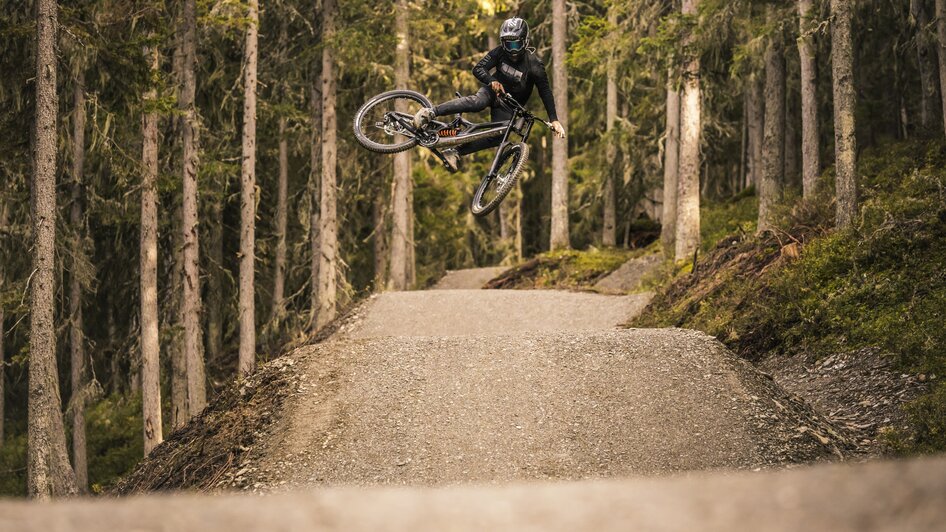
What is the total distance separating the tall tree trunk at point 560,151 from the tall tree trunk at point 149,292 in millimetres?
11340

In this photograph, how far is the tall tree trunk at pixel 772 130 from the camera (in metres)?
20.9

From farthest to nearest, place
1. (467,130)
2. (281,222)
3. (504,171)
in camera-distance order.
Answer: (281,222) → (504,171) → (467,130)

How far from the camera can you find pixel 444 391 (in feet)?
41.2

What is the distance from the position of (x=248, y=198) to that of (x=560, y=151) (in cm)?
944

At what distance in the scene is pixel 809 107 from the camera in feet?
65.1

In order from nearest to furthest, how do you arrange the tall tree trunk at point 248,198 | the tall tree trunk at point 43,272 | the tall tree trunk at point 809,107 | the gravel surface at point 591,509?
the gravel surface at point 591,509 < the tall tree trunk at point 43,272 < the tall tree trunk at point 809,107 < the tall tree trunk at point 248,198

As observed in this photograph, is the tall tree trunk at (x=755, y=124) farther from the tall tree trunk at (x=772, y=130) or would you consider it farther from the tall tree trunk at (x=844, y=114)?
the tall tree trunk at (x=844, y=114)

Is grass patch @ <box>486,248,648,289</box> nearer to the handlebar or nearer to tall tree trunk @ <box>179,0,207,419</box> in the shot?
tall tree trunk @ <box>179,0,207,419</box>

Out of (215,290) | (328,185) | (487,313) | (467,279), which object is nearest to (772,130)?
(487,313)

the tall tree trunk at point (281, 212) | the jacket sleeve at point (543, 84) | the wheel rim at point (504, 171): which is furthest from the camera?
the tall tree trunk at point (281, 212)

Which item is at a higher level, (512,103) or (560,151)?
(560,151)

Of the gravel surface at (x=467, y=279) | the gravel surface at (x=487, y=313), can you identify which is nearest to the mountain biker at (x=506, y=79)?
the gravel surface at (x=487, y=313)

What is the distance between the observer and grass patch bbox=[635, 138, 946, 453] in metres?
13.8

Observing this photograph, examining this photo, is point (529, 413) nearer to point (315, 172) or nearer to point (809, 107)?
point (809, 107)
